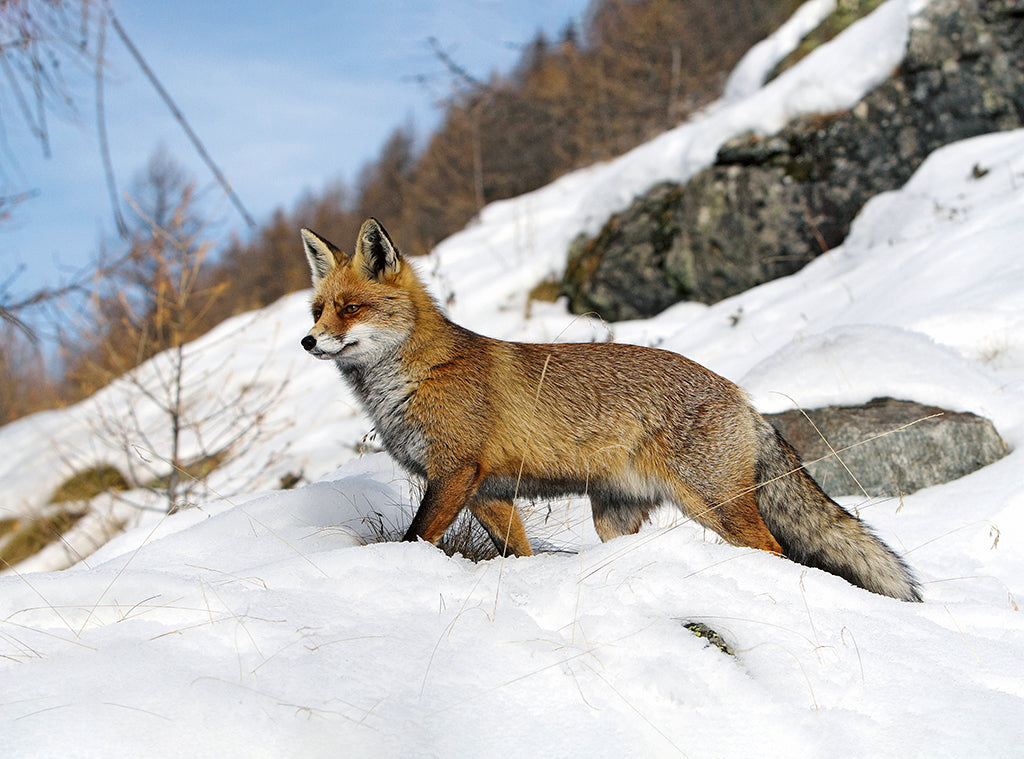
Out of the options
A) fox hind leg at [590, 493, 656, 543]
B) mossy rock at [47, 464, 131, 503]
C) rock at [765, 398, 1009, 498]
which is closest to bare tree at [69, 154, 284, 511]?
mossy rock at [47, 464, 131, 503]

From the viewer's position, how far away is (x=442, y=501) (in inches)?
121

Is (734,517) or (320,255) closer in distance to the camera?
(734,517)

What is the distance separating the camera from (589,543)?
4.29 m

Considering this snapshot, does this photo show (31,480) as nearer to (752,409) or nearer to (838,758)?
(752,409)

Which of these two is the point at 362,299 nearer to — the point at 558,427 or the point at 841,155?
the point at 558,427

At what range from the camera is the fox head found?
133 inches

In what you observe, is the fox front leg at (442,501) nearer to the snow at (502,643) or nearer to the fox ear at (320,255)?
the snow at (502,643)

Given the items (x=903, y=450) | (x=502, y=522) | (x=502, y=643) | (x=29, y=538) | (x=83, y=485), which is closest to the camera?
(x=502, y=643)

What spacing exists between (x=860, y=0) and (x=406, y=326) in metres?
14.5

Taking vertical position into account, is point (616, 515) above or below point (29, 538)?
above

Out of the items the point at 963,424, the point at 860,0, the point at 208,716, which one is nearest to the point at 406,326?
the point at 208,716

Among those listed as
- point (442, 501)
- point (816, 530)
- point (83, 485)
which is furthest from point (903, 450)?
point (83, 485)

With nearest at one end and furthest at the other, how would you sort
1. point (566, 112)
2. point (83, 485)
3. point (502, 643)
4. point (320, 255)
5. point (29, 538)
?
point (502, 643)
point (320, 255)
point (29, 538)
point (83, 485)
point (566, 112)

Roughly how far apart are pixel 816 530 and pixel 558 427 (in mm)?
1376
